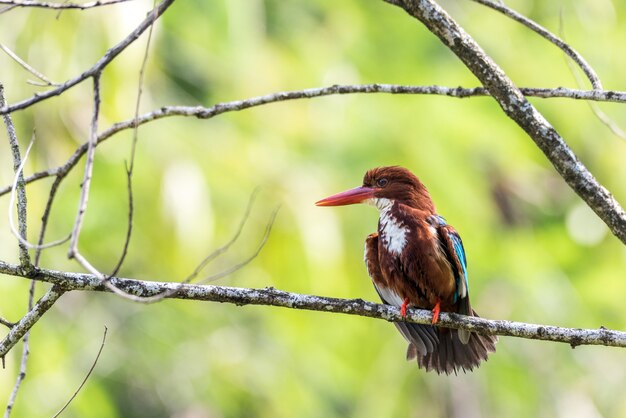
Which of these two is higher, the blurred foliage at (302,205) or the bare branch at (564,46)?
the blurred foliage at (302,205)

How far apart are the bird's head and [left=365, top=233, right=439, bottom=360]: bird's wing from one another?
0.87ft

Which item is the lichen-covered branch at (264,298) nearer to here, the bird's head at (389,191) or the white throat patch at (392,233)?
the white throat patch at (392,233)

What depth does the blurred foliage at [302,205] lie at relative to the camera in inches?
346

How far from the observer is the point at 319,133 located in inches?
400

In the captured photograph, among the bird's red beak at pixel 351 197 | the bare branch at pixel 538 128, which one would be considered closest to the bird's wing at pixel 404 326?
the bird's red beak at pixel 351 197

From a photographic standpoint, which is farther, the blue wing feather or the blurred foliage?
the blurred foliage

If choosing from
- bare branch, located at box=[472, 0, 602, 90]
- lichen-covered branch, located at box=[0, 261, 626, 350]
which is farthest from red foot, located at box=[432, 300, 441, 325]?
bare branch, located at box=[472, 0, 602, 90]

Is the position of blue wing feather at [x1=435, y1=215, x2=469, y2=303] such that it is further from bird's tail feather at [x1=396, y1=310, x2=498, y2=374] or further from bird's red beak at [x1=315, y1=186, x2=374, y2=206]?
bird's red beak at [x1=315, y1=186, x2=374, y2=206]

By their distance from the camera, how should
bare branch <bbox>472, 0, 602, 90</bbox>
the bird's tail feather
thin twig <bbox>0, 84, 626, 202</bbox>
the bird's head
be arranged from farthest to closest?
the bird's head
the bird's tail feather
bare branch <bbox>472, 0, 602, 90</bbox>
thin twig <bbox>0, 84, 626, 202</bbox>

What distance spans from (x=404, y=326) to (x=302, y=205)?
14.6ft

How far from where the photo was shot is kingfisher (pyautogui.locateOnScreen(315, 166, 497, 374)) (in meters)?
4.33

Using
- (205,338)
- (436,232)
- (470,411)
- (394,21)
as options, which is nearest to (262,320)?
(205,338)

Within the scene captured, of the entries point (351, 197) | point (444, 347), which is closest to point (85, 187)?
point (444, 347)

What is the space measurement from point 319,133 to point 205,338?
3.04 m
